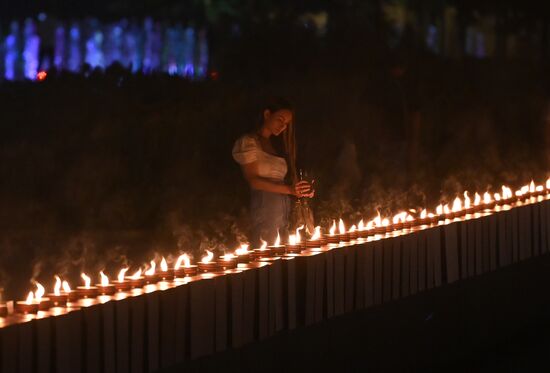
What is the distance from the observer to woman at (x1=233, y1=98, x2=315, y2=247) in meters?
7.22

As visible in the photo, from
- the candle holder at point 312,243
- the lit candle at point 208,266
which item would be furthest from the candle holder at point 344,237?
the lit candle at point 208,266

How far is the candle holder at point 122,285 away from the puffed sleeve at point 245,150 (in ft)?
8.34

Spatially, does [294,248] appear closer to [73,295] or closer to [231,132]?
[73,295]

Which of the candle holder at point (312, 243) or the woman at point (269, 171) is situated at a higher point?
the woman at point (269, 171)

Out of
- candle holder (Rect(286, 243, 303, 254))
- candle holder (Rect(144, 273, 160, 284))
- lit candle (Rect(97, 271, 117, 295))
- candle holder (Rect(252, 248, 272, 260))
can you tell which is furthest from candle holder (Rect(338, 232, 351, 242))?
lit candle (Rect(97, 271, 117, 295))

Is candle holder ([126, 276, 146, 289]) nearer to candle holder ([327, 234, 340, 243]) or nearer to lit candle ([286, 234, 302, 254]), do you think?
lit candle ([286, 234, 302, 254])

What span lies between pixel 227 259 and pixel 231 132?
833 centimetres

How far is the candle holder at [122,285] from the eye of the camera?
15.6 feet

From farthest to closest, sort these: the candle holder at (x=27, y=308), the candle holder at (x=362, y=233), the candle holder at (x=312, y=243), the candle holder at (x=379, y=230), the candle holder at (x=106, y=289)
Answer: the candle holder at (x=379, y=230) < the candle holder at (x=362, y=233) < the candle holder at (x=312, y=243) < the candle holder at (x=106, y=289) < the candle holder at (x=27, y=308)

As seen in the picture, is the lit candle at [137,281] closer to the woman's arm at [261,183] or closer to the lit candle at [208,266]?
the lit candle at [208,266]

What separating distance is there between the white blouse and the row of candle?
777mm

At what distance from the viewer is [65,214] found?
1040 cm

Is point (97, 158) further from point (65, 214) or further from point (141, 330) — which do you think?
point (141, 330)

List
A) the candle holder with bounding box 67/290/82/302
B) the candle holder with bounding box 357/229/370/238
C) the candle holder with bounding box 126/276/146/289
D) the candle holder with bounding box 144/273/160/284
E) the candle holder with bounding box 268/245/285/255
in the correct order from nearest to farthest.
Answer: the candle holder with bounding box 67/290/82/302 → the candle holder with bounding box 126/276/146/289 → the candle holder with bounding box 144/273/160/284 → the candle holder with bounding box 268/245/285/255 → the candle holder with bounding box 357/229/370/238
